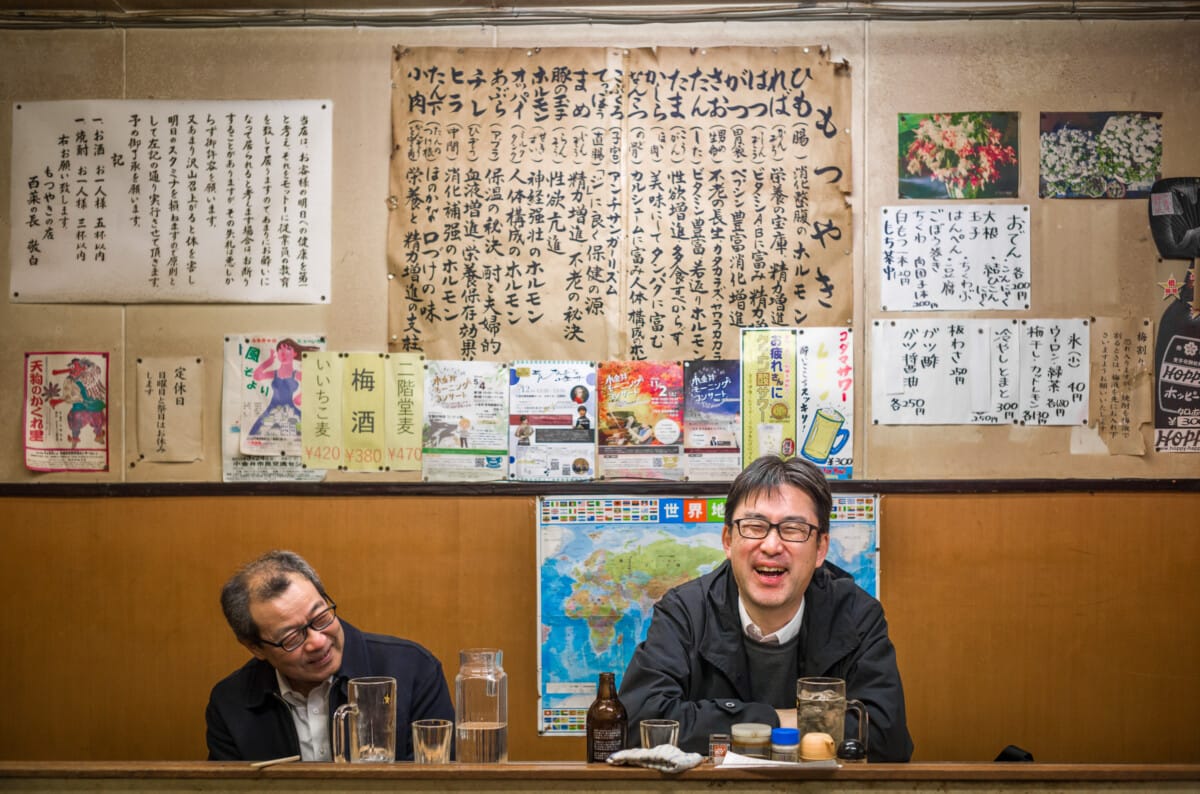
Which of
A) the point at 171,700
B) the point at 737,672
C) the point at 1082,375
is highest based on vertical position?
the point at 1082,375

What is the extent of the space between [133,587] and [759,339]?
2.17 meters

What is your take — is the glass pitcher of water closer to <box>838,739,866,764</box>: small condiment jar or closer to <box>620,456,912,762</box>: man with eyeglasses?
<box>620,456,912,762</box>: man with eyeglasses

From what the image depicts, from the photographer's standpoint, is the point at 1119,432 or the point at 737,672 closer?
the point at 737,672

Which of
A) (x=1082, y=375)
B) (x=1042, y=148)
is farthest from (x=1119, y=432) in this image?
(x=1042, y=148)

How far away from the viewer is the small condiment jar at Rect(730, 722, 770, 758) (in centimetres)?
184

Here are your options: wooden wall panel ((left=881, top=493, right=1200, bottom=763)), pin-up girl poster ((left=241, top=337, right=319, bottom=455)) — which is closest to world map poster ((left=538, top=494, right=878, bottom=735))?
wooden wall panel ((left=881, top=493, right=1200, bottom=763))

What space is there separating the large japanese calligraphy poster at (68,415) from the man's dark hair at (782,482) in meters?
2.17

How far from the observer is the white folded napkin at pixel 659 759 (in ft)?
5.69

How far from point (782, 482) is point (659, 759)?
2.82 feet

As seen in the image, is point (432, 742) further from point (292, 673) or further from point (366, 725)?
point (292, 673)

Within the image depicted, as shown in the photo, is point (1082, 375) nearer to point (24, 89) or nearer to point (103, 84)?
point (103, 84)

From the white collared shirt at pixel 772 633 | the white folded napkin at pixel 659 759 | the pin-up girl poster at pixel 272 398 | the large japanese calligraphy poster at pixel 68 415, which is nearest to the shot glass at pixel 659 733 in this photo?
the white folded napkin at pixel 659 759

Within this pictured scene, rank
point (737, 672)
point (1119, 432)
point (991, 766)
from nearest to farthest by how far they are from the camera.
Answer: point (991, 766)
point (737, 672)
point (1119, 432)

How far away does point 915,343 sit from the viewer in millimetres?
3430
